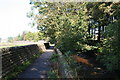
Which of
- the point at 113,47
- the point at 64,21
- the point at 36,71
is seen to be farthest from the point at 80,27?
the point at 36,71

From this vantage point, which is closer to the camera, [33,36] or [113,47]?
[113,47]

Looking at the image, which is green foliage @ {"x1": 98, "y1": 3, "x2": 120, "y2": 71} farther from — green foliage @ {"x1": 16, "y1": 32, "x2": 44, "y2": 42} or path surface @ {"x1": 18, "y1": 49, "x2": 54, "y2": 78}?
green foliage @ {"x1": 16, "y1": 32, "x2": 44, "y2": 42}

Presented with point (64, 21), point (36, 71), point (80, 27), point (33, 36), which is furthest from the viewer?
point (33, 36)

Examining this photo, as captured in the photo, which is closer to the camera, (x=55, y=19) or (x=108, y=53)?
(x=108, y=53)

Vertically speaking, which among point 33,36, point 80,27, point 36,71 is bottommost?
point 33,36

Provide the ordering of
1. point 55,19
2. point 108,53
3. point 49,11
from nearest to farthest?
point 108,53 < point 55,19 < point 49,11

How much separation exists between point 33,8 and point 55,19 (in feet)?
12.3

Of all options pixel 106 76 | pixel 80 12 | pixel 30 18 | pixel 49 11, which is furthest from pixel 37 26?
pixel 106 76

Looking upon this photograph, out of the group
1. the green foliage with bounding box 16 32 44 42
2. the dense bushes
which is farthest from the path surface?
the green foliage with bounding box 16 32 44 42

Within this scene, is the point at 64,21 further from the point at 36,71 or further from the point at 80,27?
the point at 36,71

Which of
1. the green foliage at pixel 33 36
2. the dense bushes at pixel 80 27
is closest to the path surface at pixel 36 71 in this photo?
the dense bushes at pixel 80 27

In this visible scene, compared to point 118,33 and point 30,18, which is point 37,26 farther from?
point 118,33

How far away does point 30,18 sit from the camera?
14.9 meters

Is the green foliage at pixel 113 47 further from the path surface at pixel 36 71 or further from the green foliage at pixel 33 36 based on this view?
the green foliage at pixel 33 36
